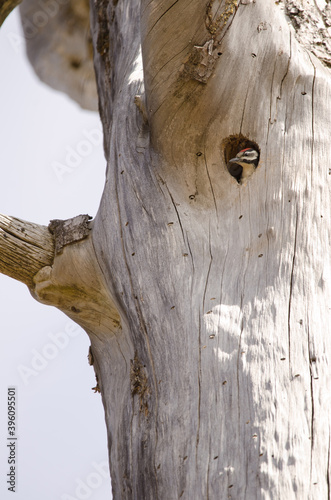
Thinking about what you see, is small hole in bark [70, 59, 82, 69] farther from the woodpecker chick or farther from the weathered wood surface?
the woodpecker chick

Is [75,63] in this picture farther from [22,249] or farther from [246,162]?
[246,162]

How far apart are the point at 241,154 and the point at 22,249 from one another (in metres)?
0.90

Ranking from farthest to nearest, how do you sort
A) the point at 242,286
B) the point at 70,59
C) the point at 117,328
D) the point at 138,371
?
the point at 70,59 → the point at 117,328 → the point at 138,371 → the point at 242,286

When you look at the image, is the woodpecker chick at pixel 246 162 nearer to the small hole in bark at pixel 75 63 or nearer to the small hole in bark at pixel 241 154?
the small hole in bark at pixel 241 154

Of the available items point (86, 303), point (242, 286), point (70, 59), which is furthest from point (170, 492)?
point (70, 59)

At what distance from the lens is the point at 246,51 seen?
75.8 inches

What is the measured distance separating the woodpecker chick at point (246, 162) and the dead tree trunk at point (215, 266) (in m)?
0.03

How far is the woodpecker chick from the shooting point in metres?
1.88

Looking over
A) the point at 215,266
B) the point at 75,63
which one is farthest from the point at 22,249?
the point at 75,63

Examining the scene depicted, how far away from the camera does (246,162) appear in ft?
6.23

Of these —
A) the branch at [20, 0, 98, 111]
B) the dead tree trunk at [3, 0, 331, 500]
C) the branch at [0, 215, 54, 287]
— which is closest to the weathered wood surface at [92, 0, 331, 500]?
the dead tree trunk at [3, 0, 331, 500]

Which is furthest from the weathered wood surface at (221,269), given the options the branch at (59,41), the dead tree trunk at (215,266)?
the branch at (59,41)

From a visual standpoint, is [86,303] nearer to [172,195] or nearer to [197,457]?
[172,195]

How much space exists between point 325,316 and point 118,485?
0.86 m
